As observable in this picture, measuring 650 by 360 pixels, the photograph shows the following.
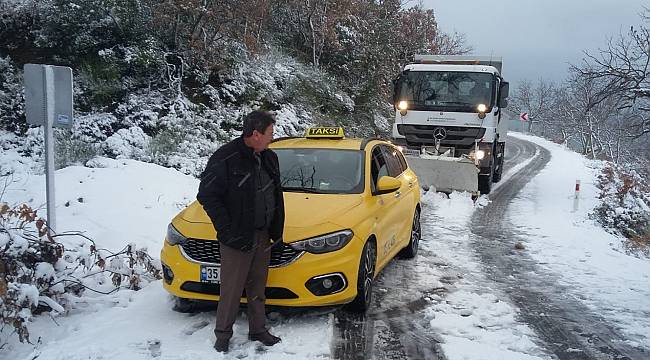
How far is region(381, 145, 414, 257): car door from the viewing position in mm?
6375

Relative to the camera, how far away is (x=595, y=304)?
5.79 meters

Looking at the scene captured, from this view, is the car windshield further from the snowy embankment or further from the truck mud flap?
the truck mud flap

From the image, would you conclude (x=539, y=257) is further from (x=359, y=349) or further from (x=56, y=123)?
(x=56, y=123)

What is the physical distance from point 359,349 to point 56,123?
3662 mm

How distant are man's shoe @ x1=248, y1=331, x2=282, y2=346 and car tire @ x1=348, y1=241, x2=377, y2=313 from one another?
38.6 inches

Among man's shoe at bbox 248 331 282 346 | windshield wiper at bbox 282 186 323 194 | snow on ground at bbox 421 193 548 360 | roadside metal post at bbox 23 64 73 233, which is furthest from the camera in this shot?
windshield wiper at bbox 282 186 323 194

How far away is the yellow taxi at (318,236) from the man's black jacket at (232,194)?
63 centimetres

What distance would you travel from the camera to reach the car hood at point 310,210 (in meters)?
4.70

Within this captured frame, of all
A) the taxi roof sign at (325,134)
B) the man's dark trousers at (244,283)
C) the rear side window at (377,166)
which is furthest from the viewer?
the taxi roof sign at (325,134)

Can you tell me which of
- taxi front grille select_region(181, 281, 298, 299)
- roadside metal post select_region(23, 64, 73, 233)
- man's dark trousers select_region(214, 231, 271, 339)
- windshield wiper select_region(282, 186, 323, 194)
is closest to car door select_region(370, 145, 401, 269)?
windshield wiper select_region(282, 186, 323, 194)

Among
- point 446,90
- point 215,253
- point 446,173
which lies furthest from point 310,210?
point 446,90

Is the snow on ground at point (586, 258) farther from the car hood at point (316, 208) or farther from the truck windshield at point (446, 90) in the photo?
the car hood at point (316, 208)

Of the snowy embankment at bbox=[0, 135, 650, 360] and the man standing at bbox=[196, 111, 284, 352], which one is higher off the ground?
the man standing at bbox=[196, 111, 284, 352]

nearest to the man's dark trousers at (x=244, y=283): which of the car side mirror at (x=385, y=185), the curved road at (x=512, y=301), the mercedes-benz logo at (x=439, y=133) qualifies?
the curved road at (x=512, y=301)
